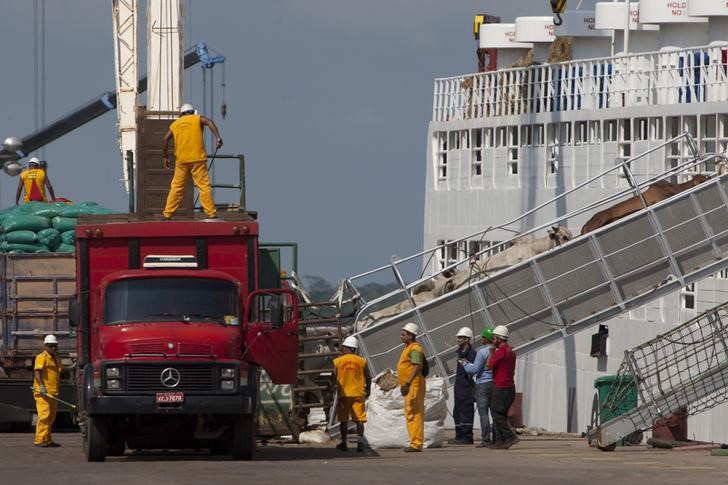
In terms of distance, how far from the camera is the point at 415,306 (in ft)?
92.9

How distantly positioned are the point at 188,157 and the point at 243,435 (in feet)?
16.0

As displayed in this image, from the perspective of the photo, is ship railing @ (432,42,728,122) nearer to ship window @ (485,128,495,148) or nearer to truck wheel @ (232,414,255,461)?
ship window @ (485,128,495,148)

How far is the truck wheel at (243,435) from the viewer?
21844mm

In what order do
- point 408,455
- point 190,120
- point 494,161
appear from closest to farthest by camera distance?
point 408,455 → point 190,120 → point 494,161

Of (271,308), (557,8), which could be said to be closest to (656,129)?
(557,8)

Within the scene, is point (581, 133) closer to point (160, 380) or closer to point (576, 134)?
point (576, 134)

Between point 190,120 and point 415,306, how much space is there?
4679 mm

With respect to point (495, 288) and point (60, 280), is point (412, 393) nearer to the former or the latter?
point (495, 288)

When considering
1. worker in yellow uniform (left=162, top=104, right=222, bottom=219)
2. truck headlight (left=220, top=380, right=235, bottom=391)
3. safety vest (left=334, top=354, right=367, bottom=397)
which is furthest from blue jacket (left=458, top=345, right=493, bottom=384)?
truck headlight (left=220, top=380, right=235, bottom=391)

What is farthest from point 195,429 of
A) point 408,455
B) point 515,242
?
point 515,242

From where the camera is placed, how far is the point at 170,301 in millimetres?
21984

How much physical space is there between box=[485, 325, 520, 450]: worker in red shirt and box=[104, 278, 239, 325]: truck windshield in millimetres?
3591

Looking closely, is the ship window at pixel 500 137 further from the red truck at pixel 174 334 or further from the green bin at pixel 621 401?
the red truck at pixel 174 334

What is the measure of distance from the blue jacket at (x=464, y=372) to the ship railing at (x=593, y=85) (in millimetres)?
15564
